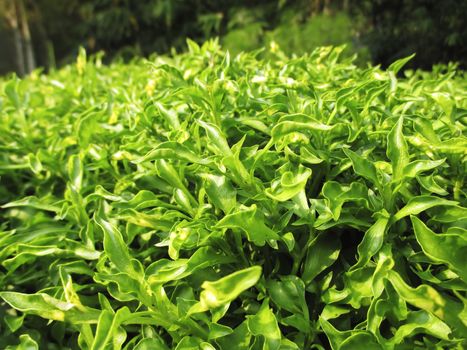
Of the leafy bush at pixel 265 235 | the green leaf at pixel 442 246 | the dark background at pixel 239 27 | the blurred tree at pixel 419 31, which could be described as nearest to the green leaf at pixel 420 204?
the leafy bush at pixel 265 235

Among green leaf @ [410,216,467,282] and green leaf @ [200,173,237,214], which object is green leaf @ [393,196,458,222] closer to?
green leaf @ [410,216,467,282]

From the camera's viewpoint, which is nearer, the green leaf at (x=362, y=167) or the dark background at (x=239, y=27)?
the green leaf at (x=362, y=167)

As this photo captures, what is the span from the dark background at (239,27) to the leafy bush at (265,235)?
3.45 m

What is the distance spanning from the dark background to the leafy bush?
11.3 ft

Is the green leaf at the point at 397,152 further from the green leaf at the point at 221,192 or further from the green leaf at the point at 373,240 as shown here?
the green leaf at the point at 221,192

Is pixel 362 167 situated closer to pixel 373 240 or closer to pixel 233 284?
pixel 373 240

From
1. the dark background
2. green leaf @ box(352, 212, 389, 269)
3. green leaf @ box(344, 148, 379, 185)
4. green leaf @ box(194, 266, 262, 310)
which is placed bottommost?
the dark background

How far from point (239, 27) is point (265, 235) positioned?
8464 millimetres

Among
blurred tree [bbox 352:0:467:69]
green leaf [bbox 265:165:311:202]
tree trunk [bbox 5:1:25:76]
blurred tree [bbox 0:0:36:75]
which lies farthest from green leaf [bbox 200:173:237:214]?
tree trunk [bbox 5:1:25:76]

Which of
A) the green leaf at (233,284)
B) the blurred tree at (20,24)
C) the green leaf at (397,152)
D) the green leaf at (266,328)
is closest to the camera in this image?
the green leaf at (233,284)

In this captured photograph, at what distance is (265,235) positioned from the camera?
1.10 m

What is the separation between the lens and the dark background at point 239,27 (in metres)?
5.01

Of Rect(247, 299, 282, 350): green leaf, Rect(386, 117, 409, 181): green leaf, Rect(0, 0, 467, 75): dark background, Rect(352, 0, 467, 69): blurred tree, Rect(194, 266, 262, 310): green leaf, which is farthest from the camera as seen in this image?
Rect(0, 0, 467, 75): dark background

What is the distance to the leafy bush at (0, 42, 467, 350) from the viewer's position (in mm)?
1047
